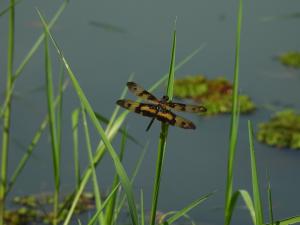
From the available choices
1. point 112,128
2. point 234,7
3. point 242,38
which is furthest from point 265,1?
point 112,128

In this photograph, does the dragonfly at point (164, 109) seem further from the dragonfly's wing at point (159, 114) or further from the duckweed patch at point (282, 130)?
the duckweed patch at point (282, 130)

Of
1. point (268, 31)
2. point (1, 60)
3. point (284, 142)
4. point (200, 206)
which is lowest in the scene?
point (200, 206)

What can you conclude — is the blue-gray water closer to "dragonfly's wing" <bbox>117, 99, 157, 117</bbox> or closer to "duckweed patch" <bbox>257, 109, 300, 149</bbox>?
"duckweed patch" <bbox>257, 109, 300, 149</bbox>

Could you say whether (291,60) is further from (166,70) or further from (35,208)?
(35,208)

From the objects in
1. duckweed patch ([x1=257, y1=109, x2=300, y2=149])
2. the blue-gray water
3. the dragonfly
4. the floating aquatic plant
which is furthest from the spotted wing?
the floating aquatic plant

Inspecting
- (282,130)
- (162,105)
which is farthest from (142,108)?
(282,130)

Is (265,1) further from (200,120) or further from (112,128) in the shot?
(112,128)

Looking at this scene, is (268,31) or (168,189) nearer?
(168,189)
